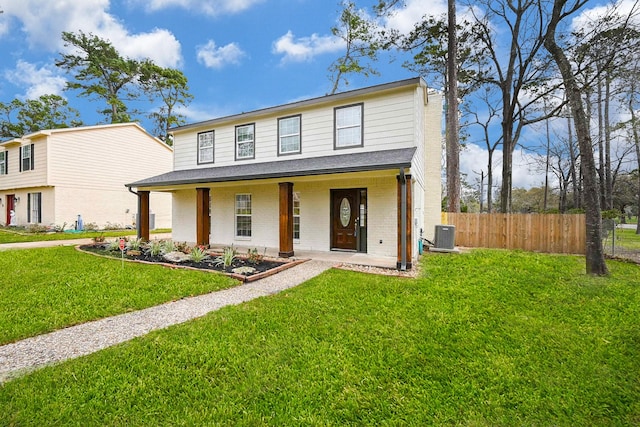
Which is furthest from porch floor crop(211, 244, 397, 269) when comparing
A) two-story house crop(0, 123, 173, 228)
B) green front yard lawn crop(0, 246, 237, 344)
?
two-story house crop(0, 123, 173, 228)

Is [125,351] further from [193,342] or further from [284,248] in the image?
[284,248]

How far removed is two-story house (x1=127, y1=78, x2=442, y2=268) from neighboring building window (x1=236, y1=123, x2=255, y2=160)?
0.05m

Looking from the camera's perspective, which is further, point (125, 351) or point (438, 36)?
point (438, 36)

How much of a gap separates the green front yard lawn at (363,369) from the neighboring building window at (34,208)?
1739cm

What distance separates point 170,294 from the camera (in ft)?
18.1

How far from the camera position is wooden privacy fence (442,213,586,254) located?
34.5ft

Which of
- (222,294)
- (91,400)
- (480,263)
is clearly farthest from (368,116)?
(91,400)

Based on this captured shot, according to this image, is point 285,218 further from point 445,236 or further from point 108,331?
point 445,236

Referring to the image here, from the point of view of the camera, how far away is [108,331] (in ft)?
13.1

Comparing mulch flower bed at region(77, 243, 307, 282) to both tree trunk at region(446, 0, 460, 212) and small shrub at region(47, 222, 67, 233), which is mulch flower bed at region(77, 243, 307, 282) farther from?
small shrub at region(47, 222, 67, 233)

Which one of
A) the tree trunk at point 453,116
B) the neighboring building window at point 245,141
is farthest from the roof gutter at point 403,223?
the tree trunk at point 453,116

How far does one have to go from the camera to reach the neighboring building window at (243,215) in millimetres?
11344

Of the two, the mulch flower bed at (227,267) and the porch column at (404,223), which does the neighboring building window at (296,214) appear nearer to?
the mulch flower bed at (227,267)

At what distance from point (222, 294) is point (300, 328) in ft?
7.61
